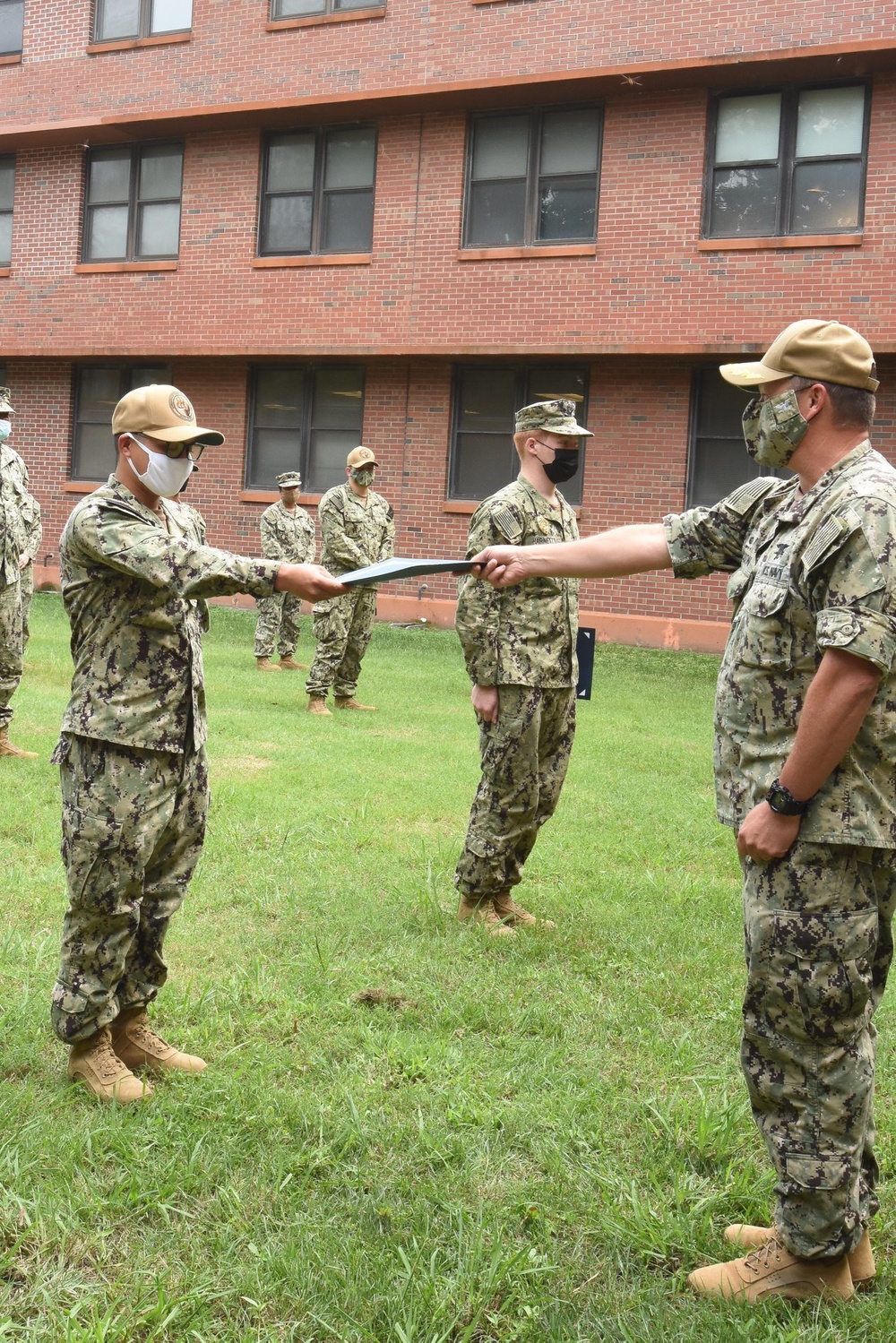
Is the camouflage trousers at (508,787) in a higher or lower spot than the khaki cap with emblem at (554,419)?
lower

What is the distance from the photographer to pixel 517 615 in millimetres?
6078

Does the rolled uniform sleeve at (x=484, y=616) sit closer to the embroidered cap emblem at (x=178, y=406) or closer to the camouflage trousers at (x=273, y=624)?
the embroidered cap emblem at (x=178, y=406)

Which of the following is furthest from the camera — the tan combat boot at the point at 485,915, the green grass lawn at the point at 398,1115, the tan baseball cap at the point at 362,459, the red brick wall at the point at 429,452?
the red brick wall at the point at 429,452

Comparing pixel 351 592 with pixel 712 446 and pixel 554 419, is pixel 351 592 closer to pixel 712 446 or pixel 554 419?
pixel 554 419

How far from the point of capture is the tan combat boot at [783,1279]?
10.6ft

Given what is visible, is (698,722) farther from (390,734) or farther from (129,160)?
(129,160)

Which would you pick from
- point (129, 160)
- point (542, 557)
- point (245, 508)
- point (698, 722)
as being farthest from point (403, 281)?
point (542, 557)

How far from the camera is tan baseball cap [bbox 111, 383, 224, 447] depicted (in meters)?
4.14

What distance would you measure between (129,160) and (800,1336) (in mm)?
21342

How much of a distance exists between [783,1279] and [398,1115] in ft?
4.37

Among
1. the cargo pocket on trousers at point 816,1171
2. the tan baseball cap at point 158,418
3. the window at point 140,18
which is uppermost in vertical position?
the window at point 140,18

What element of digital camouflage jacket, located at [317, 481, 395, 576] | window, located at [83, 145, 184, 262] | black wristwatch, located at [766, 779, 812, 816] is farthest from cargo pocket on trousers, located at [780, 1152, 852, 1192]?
window, located at [83, 145, 184, 262]

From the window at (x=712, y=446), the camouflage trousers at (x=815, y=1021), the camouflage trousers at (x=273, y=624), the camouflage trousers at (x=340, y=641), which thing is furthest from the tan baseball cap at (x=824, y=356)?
the window at (x=712, y=446)

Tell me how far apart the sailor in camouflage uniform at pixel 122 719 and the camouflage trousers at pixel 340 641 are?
7.85m
